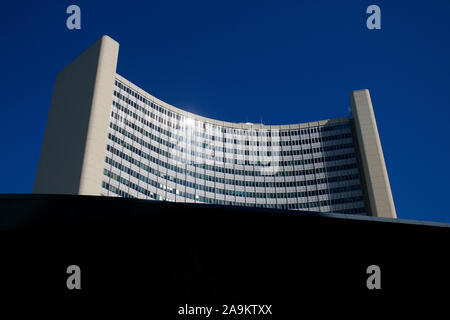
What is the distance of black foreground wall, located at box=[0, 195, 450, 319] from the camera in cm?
2348

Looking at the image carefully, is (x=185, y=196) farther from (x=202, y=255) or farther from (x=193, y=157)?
(x=202, y=255)

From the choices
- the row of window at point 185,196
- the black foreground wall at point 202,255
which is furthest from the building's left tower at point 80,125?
the black foreground wall at point 202,255

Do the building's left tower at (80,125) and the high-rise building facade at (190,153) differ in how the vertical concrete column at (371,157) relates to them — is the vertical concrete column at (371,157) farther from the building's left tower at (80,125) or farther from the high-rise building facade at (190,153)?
the building's left tower at (80,125)

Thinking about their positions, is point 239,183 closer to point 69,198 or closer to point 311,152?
point 311,152

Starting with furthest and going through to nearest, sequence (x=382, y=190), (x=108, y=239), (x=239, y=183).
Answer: (x=239, y=183) < (x=382, y=190) < (x=108, y=239)

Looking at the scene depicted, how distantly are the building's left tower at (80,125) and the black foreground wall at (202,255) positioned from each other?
75267 mm

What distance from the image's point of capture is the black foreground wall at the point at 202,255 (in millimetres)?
23484

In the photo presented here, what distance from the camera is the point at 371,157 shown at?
132875mm

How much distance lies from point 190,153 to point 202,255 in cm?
11849

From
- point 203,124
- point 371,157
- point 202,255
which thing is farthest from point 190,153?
point 202,255

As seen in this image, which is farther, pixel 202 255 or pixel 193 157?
pixel 193 157
